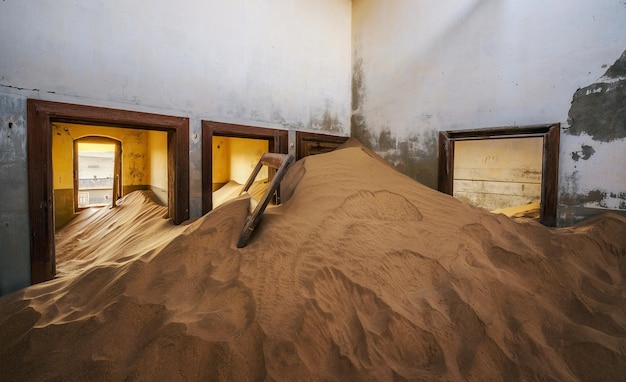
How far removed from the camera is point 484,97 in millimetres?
5074

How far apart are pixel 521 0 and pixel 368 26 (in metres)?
2.85

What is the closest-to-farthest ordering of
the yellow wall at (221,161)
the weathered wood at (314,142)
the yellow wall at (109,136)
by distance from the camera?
the weathered wood at (314,142) < the yellow wall at (109,136) < the yellow wall at (221,161)

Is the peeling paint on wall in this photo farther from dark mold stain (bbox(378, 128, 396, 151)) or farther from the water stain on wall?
dark mold stain (bbox(378, 128, 396, 151))

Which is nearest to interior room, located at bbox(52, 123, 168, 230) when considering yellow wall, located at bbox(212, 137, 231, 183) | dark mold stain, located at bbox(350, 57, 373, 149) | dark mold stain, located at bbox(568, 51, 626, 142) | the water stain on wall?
yellow wall, located at bbox(212, 137, 231, 183)

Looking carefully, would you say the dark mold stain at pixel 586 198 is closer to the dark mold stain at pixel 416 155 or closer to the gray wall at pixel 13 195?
the dark mold stain at pixel 416 155

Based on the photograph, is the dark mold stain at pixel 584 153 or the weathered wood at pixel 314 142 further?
the weathered wood at pixel 314 142

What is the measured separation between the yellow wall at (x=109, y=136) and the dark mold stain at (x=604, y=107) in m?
9.63

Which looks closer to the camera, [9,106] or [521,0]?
[9,106]

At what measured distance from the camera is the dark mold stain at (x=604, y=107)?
3.92 m

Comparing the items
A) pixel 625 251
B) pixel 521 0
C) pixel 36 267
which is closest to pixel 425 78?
pixel 521 0

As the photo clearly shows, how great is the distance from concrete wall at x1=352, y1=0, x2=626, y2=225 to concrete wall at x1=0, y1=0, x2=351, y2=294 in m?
0.90

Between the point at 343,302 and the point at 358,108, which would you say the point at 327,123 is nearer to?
the point at 358,108

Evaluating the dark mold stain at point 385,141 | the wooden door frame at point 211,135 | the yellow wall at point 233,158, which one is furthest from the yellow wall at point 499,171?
the wooden door frame at point 211,135

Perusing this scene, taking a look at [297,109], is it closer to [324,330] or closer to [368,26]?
[368,26]
